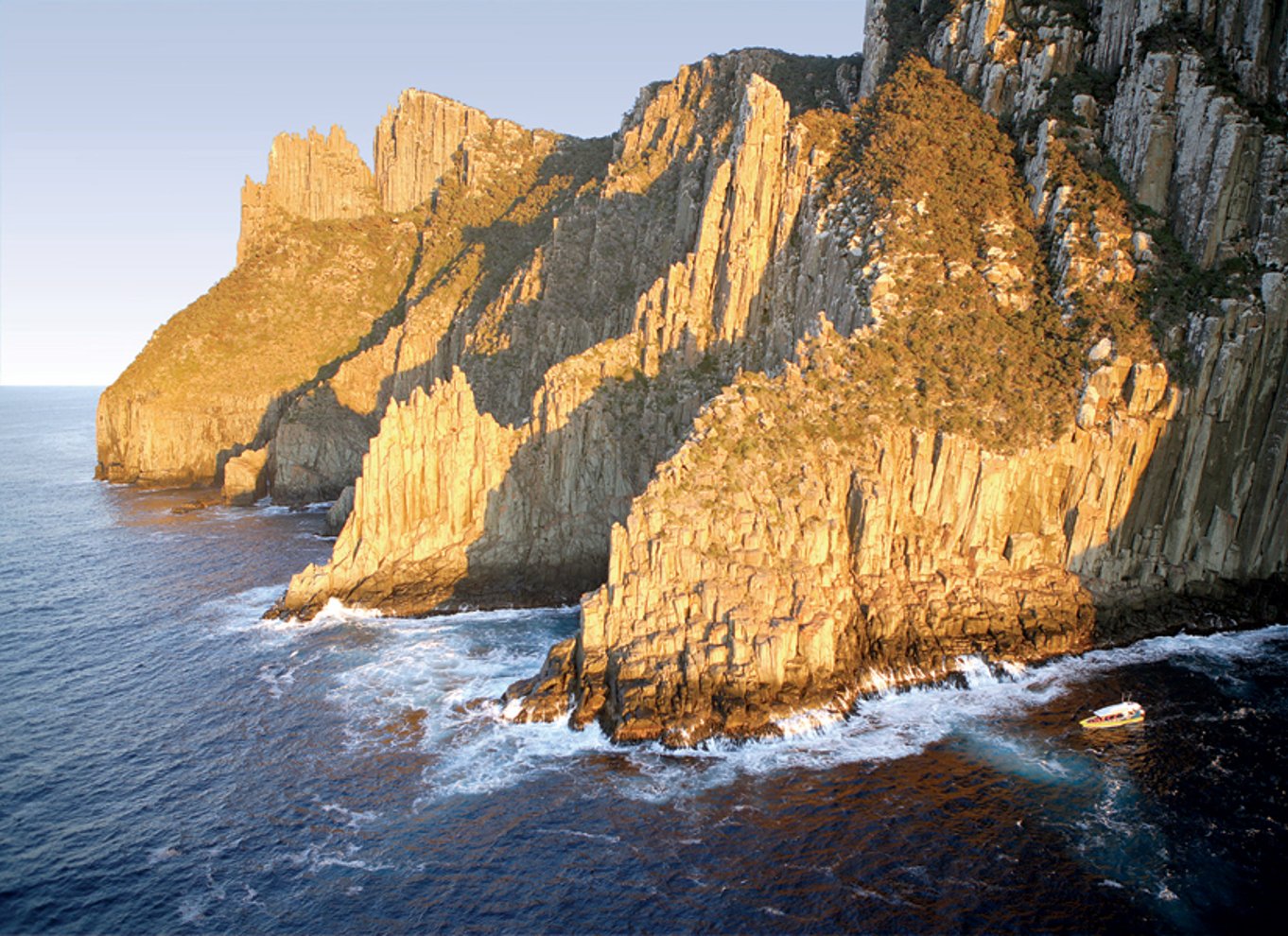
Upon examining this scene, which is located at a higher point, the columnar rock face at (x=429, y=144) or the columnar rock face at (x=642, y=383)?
the columnar rock face at (x=429, y=144)

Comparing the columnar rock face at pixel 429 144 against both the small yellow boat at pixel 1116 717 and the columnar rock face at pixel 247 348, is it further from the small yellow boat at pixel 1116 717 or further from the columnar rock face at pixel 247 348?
the small yellow boat at pixel 1116 717

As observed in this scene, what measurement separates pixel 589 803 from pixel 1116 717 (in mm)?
31002

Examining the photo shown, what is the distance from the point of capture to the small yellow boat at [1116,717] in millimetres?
51062

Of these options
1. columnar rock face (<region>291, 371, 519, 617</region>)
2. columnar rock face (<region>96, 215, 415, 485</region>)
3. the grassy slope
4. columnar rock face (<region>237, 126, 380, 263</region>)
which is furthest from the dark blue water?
columnar rock face (<region>237, 126, 380, 263</region>)

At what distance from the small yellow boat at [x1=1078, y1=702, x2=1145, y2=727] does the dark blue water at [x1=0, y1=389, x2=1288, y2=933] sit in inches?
30.7

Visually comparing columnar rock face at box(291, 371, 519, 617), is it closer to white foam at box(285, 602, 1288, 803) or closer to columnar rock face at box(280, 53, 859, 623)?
columnar rock face at box(280, 53, 859, 623)

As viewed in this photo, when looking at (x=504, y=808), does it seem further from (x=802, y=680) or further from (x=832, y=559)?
(x=832, y=559)

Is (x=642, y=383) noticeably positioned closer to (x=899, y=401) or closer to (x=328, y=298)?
(x=899, y=401)

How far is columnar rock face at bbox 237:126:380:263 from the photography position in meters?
165

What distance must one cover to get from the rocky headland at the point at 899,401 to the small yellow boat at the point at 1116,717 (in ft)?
25.9

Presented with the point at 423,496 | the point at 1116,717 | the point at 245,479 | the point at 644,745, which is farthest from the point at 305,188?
the point at 1116,717

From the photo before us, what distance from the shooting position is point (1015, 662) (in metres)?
58.2

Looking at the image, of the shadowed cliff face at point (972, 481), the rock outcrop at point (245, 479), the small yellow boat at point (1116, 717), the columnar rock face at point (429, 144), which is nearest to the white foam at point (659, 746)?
the shadowed cliff face at point (972, 481)

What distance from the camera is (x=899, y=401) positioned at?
64.0 metres
